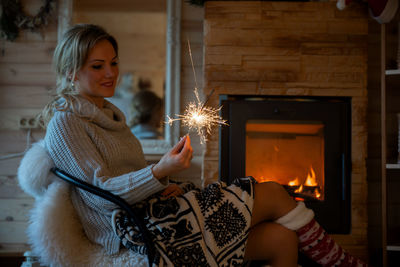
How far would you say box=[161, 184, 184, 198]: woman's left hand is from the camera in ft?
4.44

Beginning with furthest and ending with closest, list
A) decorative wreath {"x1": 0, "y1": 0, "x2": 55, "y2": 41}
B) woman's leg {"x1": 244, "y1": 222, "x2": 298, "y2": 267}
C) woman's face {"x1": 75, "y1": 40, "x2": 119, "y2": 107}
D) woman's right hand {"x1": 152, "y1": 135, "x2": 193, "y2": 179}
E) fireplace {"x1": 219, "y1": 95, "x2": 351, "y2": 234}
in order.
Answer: decorative wreath {"x1": 0, "y1": 0, "x2": 55, "y2": 41} → fireplace {"x1": 219, "y1": 95, "x2": 351, "y2": 234} → woman's face {"x1": 75, "y1": 40, "x2": 119, "y2": 107} → woman's leg {"x1": 244, "y1": 222, "x2": 298, "y2": 267} → woman's right hand {"x1": 152, "y1": 135, "x2": 193, "y2": 179}

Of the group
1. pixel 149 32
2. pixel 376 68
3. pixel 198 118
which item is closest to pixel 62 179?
pixel 198 118

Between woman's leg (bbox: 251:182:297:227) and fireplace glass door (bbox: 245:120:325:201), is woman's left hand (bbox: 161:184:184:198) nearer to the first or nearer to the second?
woman's leg (bbox: 251:182:297:227)

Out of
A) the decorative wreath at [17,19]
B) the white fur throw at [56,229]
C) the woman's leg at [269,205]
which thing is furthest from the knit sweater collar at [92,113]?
the decorative wreath at [17,19]

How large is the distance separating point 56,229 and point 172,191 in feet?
1.52

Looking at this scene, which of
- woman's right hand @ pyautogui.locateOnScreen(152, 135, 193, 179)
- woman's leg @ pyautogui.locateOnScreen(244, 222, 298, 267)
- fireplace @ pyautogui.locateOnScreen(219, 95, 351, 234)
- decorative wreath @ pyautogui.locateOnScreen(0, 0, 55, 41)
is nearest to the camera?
woman's right hand @ pyautogui.locateOnScreen(152, 135, 193, 179)

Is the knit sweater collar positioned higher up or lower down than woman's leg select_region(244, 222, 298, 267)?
higher up

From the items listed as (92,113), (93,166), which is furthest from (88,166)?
(92,113)

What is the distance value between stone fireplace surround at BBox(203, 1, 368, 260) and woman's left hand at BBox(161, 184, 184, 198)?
452 millimetres

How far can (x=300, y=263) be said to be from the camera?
1346mm

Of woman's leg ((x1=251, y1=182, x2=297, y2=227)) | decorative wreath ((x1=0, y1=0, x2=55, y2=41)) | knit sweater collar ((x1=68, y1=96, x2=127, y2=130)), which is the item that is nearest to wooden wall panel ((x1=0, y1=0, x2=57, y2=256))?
decorative wreath ((x1=0, y1=0, x2=55, y2=41))

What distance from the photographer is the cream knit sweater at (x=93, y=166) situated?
106cm

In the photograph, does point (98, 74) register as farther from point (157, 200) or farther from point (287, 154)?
point (287, 154)

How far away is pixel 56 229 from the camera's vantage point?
1.07 meters
